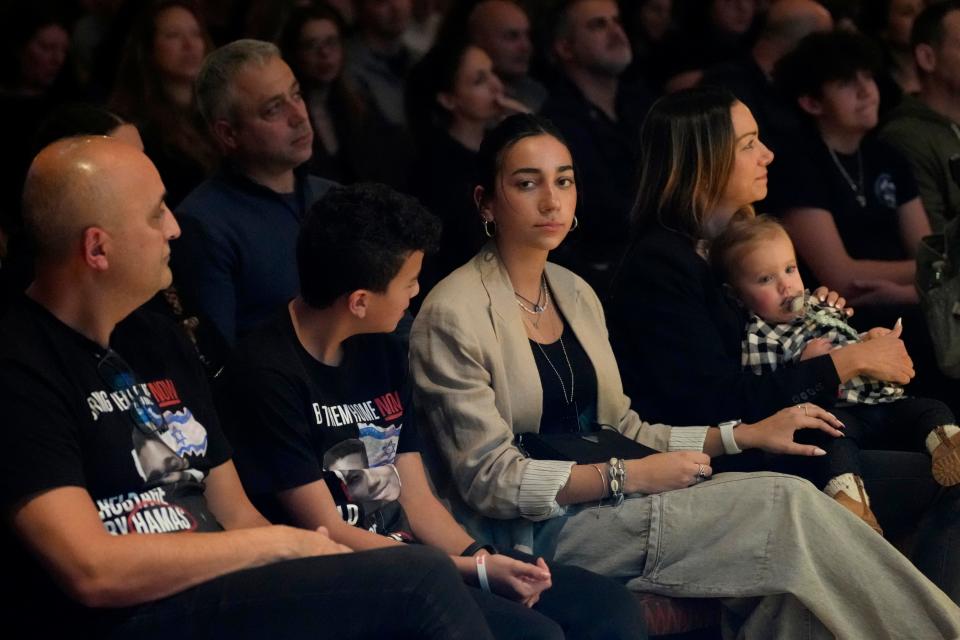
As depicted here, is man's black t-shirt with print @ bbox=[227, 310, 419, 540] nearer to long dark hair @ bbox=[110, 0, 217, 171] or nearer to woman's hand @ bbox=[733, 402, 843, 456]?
woman's hand @ bbox=[733, 402, 843, 456]

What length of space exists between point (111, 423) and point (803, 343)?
5.62 feet

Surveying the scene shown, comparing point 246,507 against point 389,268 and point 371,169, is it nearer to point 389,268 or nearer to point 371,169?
point 389,268

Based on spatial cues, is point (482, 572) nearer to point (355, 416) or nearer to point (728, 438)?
point (355, 416)

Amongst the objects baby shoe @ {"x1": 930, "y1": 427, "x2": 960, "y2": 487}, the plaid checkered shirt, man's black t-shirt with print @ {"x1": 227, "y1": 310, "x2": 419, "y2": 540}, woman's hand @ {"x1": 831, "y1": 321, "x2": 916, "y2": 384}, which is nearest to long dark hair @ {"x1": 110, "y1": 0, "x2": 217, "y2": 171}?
man's black t-shirt with print @ {"x1": 227, "y1": 310, "x2": 419, "y2": 540}

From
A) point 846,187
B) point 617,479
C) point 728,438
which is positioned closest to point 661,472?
point 617,479

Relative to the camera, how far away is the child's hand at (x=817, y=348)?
3332 millimetres

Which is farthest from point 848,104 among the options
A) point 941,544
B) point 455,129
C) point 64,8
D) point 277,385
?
point 64,8

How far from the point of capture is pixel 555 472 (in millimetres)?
2877

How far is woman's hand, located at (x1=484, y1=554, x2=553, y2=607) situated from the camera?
103 inches

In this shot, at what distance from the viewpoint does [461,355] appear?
2.95m

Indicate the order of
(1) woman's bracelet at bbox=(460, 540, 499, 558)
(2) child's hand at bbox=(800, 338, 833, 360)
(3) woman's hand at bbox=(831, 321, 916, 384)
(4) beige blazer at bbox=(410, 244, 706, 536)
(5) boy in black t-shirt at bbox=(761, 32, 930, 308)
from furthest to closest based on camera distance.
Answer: (5) boy in black t-shirt at bbox=(761, 32, 930, 308) < (2) child's hand at bbox=(800, 338, 833, 360) < (3) woman's hand at bbox=(831, 321, 916, 384) < (4) beige blazer at bbox=(410, 244, 706, 536) < (1) woman's bracelet at bbox=(460, 540, 499, 558)

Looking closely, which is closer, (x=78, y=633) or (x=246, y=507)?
(x=78, y=633)

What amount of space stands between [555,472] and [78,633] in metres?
1.02

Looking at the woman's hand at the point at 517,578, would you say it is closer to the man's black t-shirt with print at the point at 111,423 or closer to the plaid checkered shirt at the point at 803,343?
the man's black t-shirt with print at the point at 111,423
